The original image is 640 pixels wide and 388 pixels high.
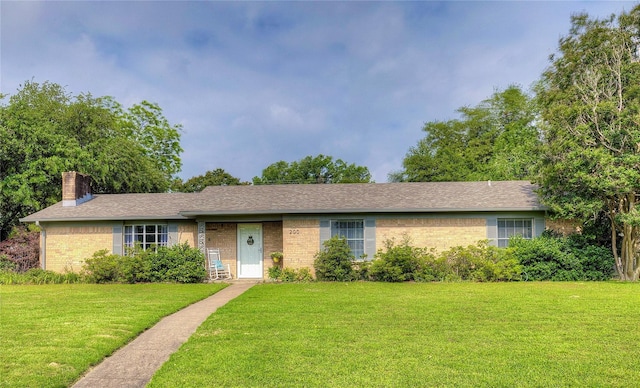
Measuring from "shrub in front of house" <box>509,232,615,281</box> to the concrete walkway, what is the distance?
10768 millimetres

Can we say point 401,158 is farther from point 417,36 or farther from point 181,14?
point 181,14

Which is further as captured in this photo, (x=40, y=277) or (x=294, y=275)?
(x=40, y=277)

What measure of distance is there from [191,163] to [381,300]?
116 ft

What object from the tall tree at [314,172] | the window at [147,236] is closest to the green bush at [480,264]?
the window at [147,236]

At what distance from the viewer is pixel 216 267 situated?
15992mm

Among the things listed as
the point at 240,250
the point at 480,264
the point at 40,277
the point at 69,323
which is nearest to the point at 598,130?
the point at 480,264

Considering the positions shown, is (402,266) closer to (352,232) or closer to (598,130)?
(352,232)

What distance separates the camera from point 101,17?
15.1 metres

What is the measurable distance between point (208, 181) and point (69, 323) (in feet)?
131

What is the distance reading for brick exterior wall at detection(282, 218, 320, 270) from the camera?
15.3 meters

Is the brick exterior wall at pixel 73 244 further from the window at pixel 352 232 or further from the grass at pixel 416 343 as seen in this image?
the grass at pixel 416 343

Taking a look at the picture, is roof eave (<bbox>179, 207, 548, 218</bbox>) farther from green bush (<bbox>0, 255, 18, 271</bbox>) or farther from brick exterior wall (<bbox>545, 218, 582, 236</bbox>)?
green bush (<bbox>0, 255, 18, 271</bbox>)

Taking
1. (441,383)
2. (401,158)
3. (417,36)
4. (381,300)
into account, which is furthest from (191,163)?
(441,383)

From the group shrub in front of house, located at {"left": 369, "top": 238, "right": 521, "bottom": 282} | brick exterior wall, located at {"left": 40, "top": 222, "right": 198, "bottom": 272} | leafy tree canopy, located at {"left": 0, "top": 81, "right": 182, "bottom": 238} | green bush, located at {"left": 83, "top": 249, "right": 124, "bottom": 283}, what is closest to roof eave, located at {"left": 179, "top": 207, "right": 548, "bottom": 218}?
shrub in front of house, located at {"left": 369, "top": 238, "right": 521, "bottom": 282}
